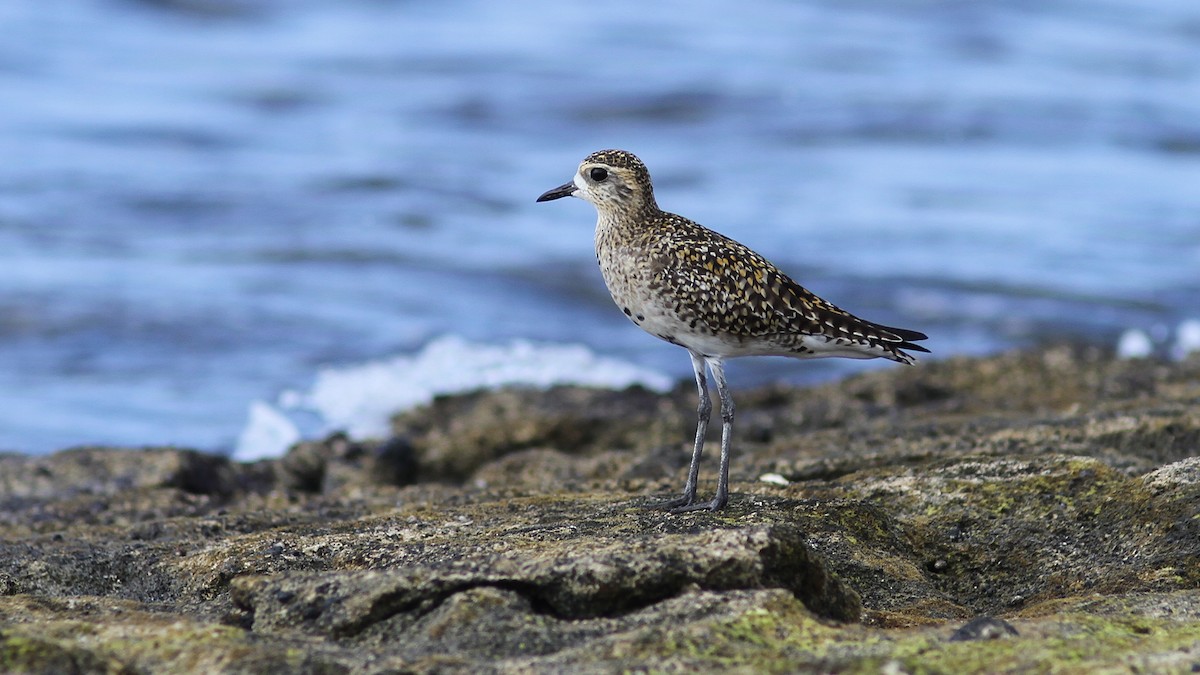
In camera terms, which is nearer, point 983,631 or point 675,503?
point 983,631

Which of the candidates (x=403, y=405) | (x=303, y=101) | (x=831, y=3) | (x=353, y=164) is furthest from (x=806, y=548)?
(x=831, y=3)

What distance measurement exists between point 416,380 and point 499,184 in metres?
7.72

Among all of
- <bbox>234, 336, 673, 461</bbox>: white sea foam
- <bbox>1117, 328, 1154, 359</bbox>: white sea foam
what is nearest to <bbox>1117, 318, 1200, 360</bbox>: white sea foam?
<bbox>1117, 328, 1154, 359</bbox>: white sea foam

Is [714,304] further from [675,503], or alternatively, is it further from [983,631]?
[983,631]

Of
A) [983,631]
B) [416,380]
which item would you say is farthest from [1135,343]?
[983,631]

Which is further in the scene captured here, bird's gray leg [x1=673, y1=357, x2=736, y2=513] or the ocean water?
the ocean water

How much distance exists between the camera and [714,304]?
22.6 ft

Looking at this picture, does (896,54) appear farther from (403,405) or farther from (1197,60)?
(403,405)

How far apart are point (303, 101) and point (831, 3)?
1470 centimetres

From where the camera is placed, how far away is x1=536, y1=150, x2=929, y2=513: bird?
693cm

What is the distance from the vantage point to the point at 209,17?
30.0 metres

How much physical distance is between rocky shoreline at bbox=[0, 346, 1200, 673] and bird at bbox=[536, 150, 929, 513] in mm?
614

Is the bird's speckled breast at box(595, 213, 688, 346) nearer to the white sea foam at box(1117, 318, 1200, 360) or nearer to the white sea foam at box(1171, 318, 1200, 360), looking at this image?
the white sea foam at box(1117, 318, 1200, 360)

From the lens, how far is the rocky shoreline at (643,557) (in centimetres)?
424
